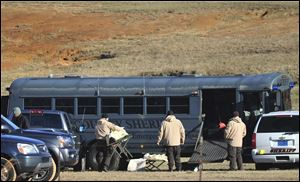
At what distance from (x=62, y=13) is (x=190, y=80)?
5504cm

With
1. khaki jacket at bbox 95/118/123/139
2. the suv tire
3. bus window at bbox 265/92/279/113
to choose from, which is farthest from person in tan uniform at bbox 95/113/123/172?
bus window at bbox 265/92/279/113

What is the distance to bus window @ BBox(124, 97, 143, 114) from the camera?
2598 cm

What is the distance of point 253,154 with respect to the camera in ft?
73.8

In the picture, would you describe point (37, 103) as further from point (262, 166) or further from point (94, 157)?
point (262, 166)

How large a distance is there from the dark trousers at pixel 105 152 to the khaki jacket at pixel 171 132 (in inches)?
61.4

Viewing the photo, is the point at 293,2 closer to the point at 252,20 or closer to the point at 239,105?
the point at 252,20

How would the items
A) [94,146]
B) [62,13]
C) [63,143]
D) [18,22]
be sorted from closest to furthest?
1. [63,143]
2. [94,146]
3. [18,22]
4. [62,13]

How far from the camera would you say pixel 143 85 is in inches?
1025

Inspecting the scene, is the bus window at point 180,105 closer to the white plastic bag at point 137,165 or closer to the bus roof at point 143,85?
the bus roof at point 143,85

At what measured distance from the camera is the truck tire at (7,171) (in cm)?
1605

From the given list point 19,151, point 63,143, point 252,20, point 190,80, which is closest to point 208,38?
point 252,20

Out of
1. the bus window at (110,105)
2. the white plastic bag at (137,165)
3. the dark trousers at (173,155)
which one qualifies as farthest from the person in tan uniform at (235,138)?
the bus window at (110,105)

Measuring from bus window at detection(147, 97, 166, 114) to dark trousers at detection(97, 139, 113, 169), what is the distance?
6.48 ft

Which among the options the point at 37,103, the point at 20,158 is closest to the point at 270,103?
the point at 37,103
